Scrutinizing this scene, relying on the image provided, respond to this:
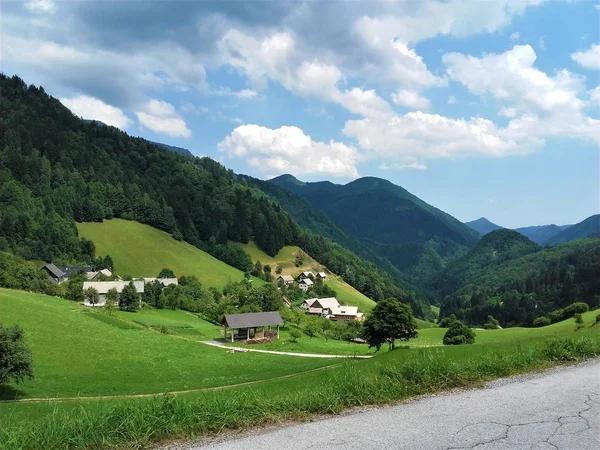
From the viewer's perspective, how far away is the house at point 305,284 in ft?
559

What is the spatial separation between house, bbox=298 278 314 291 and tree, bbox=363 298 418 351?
363 ft

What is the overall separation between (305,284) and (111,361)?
433ft

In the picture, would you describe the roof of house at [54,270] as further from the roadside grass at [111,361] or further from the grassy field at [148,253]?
the roadside grass at [111,361]

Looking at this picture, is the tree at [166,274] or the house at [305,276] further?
the house at [305,276]

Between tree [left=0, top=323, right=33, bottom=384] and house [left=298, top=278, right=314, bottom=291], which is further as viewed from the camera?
house [left=298, top=278, right=314, bottom=291]

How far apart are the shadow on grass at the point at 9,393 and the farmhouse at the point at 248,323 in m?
47.7

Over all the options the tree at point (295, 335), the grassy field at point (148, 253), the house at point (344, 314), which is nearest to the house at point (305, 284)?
the grassy field at point (148, 253)

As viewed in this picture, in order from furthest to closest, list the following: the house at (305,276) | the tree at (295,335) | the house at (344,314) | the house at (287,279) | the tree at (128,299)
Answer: the house at (305,276)
the house at (287,279)
the house at (344,314)
the tree at (128,299)
the tree at (295,335)

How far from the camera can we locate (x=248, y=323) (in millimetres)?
80438

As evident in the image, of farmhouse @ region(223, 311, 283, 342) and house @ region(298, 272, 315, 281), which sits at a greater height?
house @ region(298, 272, 315, 281)

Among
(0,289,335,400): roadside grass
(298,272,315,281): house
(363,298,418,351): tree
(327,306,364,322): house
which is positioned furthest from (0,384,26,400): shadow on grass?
(298,272,315,281): house

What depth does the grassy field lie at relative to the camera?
484 ft

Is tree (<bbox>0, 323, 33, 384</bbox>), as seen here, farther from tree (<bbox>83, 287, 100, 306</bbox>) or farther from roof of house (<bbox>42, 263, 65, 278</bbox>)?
roof of house (<bbox>42, 263, 65, 278</bbox>)

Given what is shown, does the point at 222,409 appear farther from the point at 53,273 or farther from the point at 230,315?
the point at 53,273
